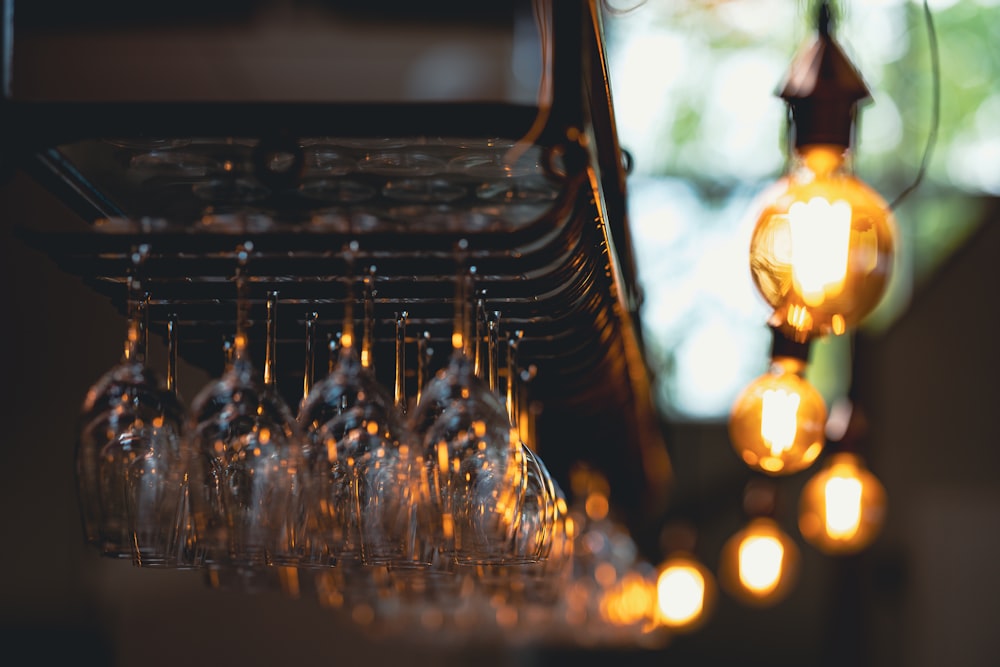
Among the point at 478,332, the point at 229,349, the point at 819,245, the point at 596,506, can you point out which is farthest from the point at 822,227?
the point at 596,506

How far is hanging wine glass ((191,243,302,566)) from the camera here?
58.6 inches

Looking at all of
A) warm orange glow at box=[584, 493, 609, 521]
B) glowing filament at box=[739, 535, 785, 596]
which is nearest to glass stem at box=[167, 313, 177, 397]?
warm orange glow at box=[584, 493, 609, 521]

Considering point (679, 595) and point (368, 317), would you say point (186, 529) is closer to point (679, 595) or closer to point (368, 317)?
point (368, 317)

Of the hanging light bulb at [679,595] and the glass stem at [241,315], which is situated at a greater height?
the glass stem at [241,315]

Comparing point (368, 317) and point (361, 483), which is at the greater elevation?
point (368, 317)

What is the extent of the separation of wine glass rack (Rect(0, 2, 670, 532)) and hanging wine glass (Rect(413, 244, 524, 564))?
12 cm

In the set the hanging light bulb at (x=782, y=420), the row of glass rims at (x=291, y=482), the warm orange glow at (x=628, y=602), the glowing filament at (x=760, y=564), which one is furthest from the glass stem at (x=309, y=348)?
the glowing filament at (x=760, y=564)

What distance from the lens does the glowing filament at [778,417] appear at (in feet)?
7.73

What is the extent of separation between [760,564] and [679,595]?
28.6 inches

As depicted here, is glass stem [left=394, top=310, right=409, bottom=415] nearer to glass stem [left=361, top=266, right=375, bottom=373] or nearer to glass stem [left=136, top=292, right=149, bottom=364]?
glass stem [left=361, top=266, right=375, bottom=373]

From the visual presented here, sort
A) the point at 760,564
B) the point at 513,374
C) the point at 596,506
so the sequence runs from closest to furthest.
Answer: the point at 513,374
the point at 596,506
the point at 760,564

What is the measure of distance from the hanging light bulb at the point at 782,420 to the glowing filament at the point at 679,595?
8.86ft

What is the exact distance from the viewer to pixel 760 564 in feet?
14.4

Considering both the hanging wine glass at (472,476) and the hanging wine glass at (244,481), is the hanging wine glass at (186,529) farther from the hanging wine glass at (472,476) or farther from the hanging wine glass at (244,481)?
the hanging wine glass at (472,476)
